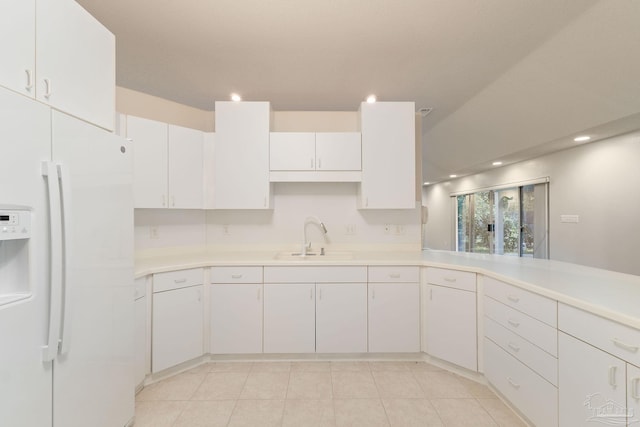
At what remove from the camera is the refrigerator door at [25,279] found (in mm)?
953

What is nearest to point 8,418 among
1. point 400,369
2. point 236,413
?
point 236,413

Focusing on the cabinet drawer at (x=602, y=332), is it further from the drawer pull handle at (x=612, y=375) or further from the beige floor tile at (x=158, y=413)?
the beige floor tile at (x=158, y=413)

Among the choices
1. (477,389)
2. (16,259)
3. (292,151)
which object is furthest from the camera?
(292,151)

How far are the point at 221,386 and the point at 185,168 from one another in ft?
6.16

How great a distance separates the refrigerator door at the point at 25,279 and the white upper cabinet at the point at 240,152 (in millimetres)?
1509

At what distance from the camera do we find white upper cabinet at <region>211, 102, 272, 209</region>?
2598 millimetres

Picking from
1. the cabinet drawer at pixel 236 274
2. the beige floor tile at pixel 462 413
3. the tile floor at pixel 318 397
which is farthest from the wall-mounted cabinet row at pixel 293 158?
the beige floor tile at pixel 462 413

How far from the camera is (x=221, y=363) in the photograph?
7.66 feet

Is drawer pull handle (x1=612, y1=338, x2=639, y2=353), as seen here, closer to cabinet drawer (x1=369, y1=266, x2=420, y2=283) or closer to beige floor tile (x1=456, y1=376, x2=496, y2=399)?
beige floor tile (x1=456, y1=376, x2=496, y2=399)

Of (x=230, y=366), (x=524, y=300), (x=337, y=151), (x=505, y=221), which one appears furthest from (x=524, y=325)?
(x=505, y=221)

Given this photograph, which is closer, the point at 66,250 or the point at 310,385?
the point at 66,250

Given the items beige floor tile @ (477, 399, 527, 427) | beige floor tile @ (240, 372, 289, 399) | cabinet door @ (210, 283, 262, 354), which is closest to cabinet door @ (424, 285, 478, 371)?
beige floor tile @ (477, 399, 527, 427)

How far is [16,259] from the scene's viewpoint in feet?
3.39

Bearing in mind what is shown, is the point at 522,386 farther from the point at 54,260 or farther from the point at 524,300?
the point at 54,260
